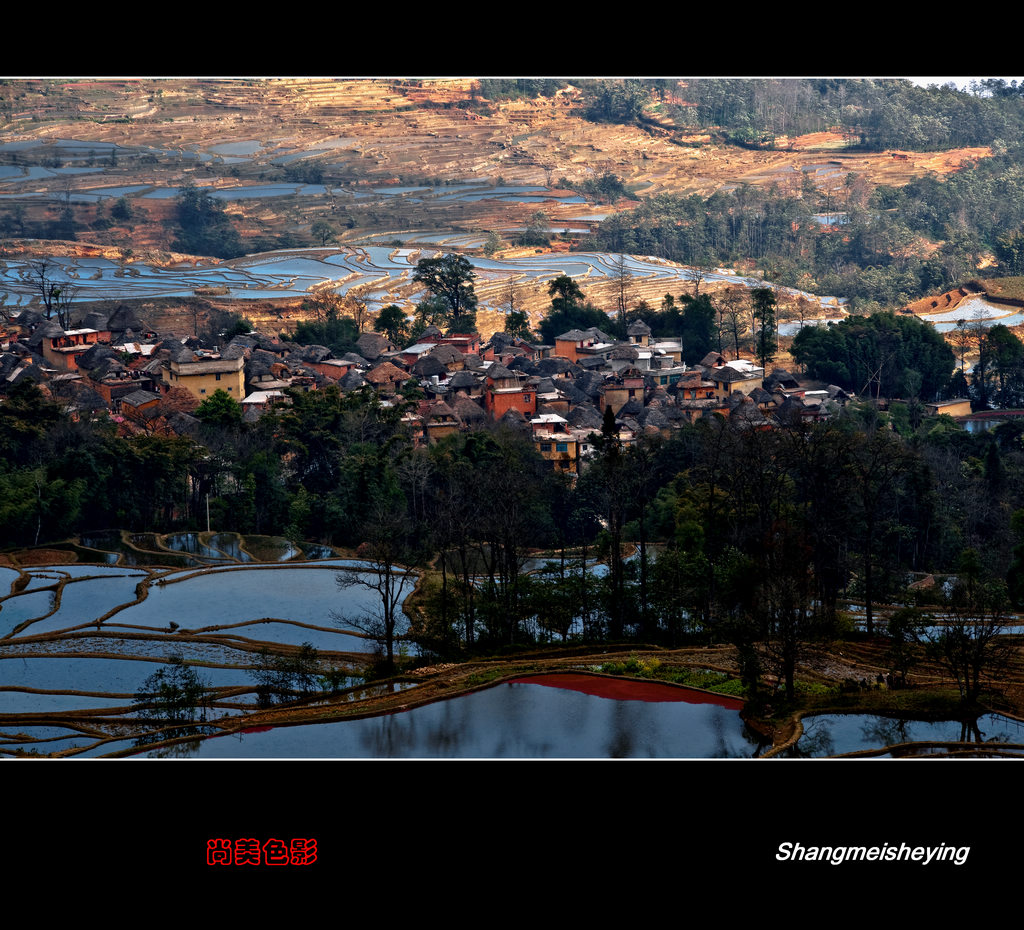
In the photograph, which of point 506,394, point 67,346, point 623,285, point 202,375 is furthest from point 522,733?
point 623,285

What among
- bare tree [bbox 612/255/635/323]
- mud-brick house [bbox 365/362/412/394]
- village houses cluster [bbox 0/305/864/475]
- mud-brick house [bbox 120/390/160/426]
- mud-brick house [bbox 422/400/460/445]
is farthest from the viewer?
bare tree [bbox 612/255/635/323]

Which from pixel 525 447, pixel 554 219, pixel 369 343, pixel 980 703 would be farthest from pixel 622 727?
pixel 554 219

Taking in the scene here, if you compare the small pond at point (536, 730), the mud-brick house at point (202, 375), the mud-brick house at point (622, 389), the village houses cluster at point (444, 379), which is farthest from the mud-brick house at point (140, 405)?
the small pond at point (536, 730)

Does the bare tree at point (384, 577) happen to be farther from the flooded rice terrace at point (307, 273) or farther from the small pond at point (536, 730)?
the flooded rice terrace at point (307, 273)

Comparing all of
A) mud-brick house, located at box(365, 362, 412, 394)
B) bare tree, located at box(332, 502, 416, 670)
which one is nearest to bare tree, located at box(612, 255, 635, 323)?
mud-brick house, located at box(365, 362, 412, 394)

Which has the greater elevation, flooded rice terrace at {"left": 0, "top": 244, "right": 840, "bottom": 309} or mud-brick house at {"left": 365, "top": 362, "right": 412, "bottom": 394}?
flooded rice terrace at {"left": 0, "top": 244, "right": 840, "bottom": 309}

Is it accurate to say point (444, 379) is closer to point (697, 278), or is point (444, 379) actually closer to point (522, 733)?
point (697, 278)

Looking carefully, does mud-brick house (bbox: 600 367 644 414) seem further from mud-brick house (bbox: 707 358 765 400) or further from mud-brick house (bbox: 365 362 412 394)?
mud-brick house (bbox: 365 362 412 394)
